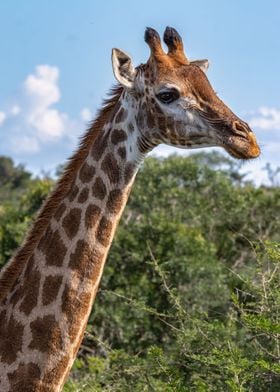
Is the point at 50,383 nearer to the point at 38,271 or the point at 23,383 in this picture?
the point at 23,383

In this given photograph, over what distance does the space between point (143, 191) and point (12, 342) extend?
1108 centimetres

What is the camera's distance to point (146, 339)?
41.4 ft

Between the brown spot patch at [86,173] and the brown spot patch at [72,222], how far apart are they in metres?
0.22

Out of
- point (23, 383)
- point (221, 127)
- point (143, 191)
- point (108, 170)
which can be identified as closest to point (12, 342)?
point (23, 383)

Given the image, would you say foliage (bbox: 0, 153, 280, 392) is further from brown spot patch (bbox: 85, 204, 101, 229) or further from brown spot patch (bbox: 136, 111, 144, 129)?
brown spot patch (bbox: 136, 111, 144, 129)

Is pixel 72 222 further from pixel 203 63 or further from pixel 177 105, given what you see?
pixel 203 63

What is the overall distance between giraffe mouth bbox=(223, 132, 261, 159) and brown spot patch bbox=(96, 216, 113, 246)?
2.64 ft

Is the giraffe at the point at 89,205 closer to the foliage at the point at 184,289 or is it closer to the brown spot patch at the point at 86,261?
the brown spot patch at the point at 86,261

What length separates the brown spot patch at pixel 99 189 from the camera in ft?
16.8

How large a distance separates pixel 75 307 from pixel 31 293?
0.32m

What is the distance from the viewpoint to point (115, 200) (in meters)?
5.08

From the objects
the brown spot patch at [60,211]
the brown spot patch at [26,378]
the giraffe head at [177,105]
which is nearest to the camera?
the brown spot patch at [26,378]

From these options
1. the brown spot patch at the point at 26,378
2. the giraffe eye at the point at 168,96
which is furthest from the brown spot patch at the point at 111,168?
the brown spot patch at the point at 26,378

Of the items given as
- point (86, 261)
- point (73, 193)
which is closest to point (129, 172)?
point (73, 193)
